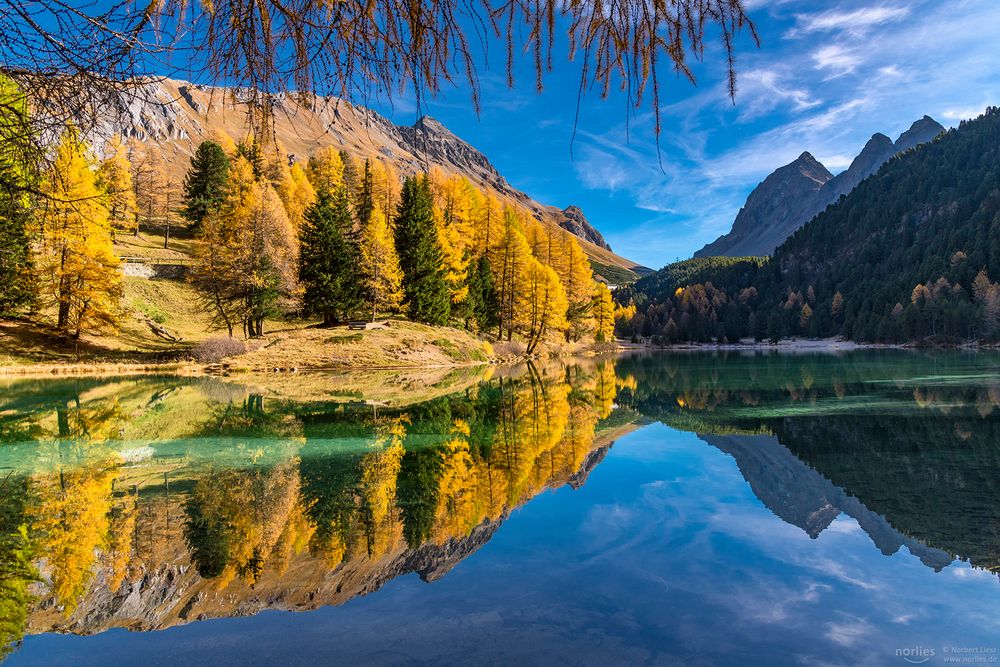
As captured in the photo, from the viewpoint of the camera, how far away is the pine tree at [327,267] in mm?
34750

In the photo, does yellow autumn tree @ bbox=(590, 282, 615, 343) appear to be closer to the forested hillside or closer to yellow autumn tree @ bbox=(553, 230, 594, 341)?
yellow autumn tree @ bbox=(553, 230, 594, 341)

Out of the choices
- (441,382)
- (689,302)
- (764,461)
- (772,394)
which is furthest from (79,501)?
(689,302)

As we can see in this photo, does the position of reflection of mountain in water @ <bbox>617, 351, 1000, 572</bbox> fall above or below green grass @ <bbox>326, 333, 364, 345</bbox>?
below

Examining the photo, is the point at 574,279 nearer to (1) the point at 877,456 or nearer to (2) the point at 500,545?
(1) the point at 877,456

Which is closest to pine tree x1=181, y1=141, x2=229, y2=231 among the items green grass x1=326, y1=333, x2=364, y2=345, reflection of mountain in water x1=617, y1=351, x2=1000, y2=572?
green grass x1=326, y1=333, x2=364, y2=345

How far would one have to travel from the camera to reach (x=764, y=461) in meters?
9.17

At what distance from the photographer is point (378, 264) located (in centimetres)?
3469

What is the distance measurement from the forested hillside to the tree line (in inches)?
2441

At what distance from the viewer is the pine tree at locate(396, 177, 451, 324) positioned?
37.5 meters

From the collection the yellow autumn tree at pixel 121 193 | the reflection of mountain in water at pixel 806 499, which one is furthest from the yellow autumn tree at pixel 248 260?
the reflection of mountain in water at pixel 806 499

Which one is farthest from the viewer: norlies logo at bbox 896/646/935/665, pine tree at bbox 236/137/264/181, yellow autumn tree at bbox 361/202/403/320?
pine tree at bbox 236/137/264/181

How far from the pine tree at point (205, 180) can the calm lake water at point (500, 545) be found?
148 feet

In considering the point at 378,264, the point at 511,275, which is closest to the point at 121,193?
the point at 378,264

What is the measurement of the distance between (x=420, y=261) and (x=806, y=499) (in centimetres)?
3321
